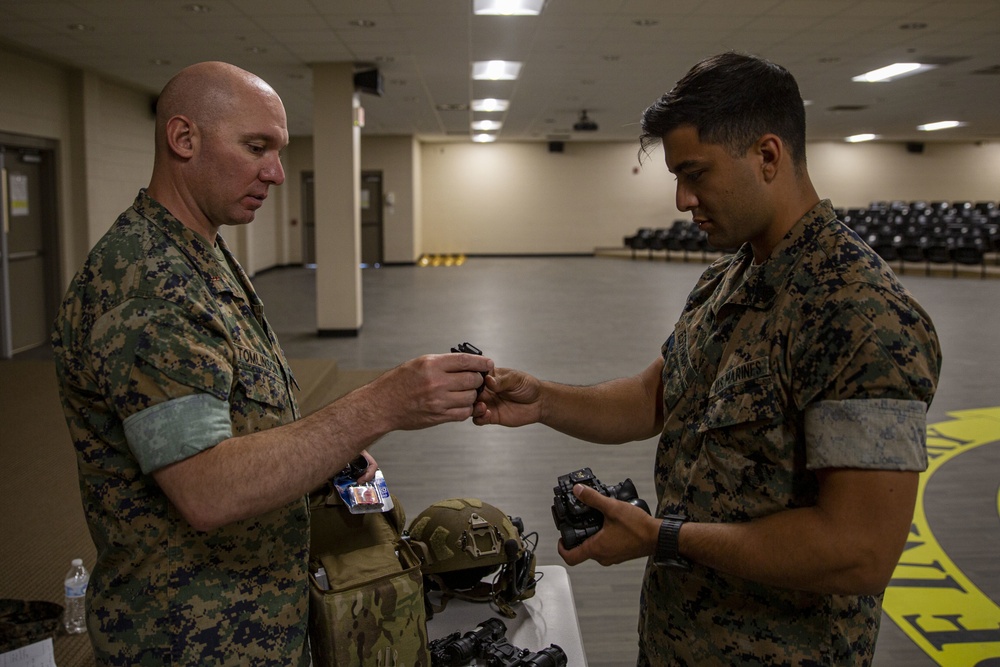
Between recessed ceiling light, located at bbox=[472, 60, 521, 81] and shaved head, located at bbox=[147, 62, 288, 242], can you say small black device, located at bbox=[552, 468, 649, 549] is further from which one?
recessed ceiling light, located at bbox=[472, 60, 521, 81]

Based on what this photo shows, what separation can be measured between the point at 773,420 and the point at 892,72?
1237cm

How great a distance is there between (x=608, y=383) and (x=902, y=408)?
908 mm

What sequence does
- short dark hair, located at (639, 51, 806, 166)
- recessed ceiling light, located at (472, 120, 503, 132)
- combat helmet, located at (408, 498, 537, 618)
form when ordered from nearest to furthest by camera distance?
1. short dark hair, located at (639, 51, 806, 166)
2. combat helmet, located at (408, 498, 537, 618)
3. recessed ceiling light, located at (472, 120, 503, 132)

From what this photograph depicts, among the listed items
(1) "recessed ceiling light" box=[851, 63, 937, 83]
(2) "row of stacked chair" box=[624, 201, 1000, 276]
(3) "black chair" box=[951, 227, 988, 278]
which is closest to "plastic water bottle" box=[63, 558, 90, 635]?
(1) "recessed ceiling light" box=[851, 63, 937, 83]

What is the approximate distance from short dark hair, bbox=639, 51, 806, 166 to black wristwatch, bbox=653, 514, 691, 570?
699 millimetres

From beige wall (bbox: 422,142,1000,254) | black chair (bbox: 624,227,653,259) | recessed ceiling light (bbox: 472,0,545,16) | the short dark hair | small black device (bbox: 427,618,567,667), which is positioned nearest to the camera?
the short dark hair

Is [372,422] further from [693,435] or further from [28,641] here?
[28,641]

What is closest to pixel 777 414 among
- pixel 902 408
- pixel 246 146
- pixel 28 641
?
pixel 902 408

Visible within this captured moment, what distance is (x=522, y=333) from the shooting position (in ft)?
33.8

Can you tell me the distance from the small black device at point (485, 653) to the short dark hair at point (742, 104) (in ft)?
4.82

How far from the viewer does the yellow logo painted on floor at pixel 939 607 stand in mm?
3293

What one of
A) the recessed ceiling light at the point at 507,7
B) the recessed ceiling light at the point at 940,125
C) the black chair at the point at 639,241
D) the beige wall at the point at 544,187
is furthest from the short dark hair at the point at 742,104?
the black chair at the point at 639,241

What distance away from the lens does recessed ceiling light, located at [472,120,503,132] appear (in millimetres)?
18828

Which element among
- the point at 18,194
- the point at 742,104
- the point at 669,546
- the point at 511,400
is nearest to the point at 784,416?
the point at 669,546
